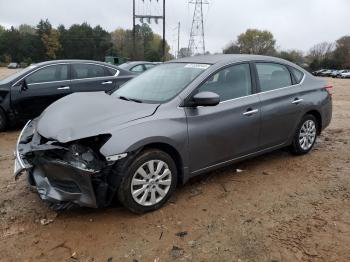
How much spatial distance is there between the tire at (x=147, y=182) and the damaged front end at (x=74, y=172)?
159mm

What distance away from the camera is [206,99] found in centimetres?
400

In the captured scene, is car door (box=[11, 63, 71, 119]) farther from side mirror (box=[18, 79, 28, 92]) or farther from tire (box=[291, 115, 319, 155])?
tire (box=[291, 115, 319, 155])

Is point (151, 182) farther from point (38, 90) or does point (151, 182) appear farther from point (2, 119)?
point (2, 119)

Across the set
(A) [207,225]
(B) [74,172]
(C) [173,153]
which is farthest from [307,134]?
(B) [74,172]

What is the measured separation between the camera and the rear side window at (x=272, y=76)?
498 centimetres

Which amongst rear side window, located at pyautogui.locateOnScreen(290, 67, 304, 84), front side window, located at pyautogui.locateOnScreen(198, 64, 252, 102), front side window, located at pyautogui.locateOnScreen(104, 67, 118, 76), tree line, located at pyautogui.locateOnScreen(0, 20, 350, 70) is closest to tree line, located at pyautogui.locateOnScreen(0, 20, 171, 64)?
tree line, located at pyautogui.locateOnScreen(0, 20, 350, 70)

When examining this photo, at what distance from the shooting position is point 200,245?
3330mm

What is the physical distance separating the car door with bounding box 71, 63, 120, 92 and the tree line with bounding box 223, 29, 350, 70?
68.8 meters

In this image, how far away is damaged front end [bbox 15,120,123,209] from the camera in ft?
11.3

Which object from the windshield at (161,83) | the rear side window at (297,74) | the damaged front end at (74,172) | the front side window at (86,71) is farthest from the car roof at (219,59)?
the front side window at (86,71)

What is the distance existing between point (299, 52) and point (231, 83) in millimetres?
98293

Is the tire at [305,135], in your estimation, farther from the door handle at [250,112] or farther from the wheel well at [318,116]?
the door handle at [250,112]

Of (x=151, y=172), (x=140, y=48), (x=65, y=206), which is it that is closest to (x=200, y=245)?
(x=151, y=172)

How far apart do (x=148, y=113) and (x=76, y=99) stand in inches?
47.4
